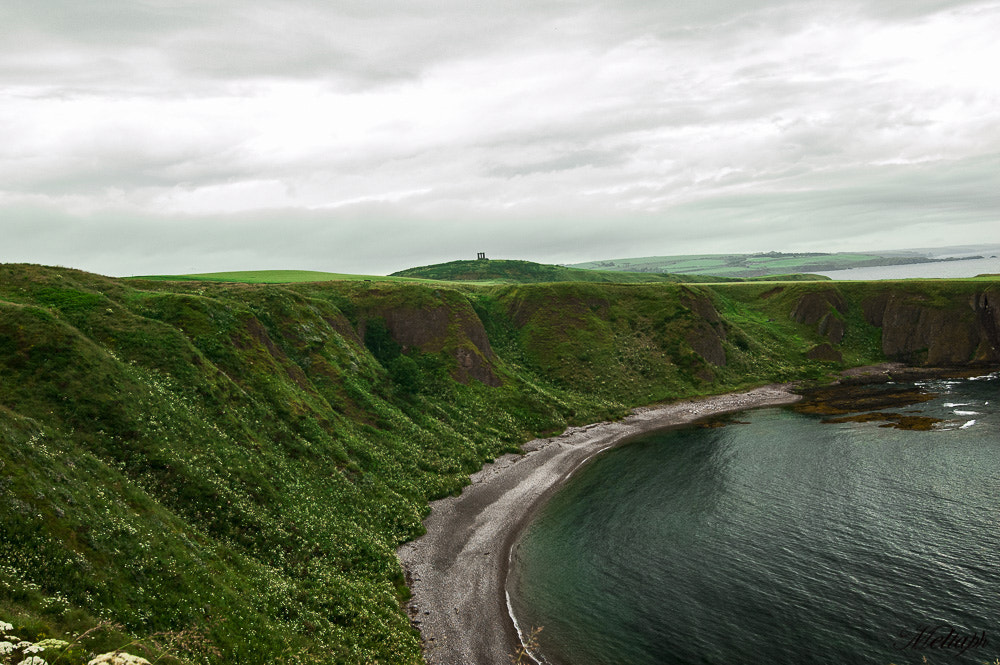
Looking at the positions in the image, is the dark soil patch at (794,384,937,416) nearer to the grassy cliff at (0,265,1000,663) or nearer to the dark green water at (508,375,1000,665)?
the grassy cliff at (0,265,1000,663)

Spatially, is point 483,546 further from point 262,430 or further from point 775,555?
point 775,555

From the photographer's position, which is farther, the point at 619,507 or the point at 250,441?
the point at 619,507

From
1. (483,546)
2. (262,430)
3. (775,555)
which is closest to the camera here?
(775,555)

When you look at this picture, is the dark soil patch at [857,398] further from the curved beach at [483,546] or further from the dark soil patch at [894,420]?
Answer: the curved beach at [483,546]

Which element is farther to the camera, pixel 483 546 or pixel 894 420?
pixel 894 420

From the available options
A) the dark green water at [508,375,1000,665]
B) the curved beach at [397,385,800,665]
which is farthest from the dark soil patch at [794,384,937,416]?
the curved beach at [397,385,800,665]

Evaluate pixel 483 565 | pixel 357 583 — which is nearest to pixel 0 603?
pixel 357 583

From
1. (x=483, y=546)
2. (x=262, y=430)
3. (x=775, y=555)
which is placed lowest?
(x=483, y=546)

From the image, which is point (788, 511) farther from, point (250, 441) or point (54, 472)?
point (54, 472)

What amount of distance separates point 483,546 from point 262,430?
23.6 meters

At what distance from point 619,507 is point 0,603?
157ft

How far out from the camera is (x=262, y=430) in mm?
46125

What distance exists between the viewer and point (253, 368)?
174ft

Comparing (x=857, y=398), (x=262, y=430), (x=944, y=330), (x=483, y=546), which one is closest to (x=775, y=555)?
(x=483, y=546)
